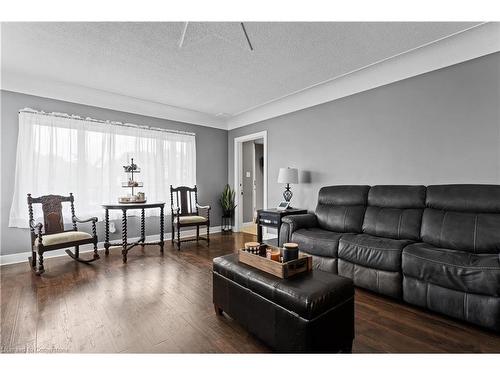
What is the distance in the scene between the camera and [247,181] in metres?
6.11

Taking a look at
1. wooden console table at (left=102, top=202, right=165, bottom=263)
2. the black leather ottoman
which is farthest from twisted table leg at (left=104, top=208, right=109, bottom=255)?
the black leather ottoman

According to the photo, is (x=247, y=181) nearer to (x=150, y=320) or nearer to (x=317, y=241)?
(x=317, y=241)

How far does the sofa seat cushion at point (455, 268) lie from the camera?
1741mm

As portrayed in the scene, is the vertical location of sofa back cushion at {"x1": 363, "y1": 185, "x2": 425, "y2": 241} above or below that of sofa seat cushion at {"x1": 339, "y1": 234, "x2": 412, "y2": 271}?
above

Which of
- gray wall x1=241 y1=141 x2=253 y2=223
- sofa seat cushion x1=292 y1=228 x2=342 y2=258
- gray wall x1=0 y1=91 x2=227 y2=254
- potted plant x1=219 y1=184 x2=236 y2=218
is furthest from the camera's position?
gray wall x1=241 y1=141 x2=253 y2=223

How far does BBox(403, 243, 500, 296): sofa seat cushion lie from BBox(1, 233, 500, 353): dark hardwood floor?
0.31 m

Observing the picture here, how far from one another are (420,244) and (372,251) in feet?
1.40

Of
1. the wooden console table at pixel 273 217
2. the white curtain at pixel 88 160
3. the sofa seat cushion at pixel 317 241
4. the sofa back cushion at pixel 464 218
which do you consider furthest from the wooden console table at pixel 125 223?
the sofa back cushion at pixel 464 218

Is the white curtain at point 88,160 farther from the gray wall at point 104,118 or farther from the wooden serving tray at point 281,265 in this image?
the wooden serving tray at point 281,265

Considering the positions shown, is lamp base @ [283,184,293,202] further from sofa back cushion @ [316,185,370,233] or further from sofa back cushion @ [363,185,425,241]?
sofa back cushion @ [363,185,425,241]

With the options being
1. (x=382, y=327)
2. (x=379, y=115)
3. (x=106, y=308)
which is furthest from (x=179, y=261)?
(x=379, y=115)

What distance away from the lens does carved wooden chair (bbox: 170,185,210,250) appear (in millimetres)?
4254

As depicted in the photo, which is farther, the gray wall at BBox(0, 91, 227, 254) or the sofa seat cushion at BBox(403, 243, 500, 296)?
the gray wall at BBox(0, 91, 227, 254)

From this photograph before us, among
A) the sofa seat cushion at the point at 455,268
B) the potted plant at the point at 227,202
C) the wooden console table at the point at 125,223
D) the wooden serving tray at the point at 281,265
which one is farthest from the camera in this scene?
the potted plant at the point at 227,202
